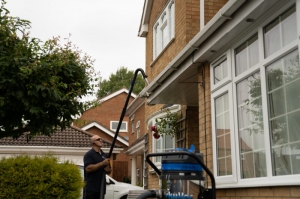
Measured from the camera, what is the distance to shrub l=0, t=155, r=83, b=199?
6.55m

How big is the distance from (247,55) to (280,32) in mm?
866

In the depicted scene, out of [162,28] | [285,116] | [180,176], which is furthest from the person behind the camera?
[162,28]

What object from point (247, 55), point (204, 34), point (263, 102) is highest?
point (204, 34)

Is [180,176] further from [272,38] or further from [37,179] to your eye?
[37,179]

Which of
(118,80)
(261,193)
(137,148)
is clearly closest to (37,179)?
(261,193)

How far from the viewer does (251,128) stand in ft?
17.6

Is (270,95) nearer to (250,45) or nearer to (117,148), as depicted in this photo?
(250,45)

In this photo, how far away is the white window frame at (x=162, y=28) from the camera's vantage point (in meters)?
12.0

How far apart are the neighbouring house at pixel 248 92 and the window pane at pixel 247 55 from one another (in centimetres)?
1

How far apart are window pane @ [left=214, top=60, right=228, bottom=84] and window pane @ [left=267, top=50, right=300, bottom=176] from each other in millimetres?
1470

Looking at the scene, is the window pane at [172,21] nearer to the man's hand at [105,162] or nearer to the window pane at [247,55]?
the window pane at [247,55]

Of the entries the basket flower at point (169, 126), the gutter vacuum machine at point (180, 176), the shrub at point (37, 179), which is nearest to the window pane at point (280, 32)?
the gutter vacuum machine at point (180, 176)

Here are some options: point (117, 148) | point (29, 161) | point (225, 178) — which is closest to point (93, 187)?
point (29, 161)

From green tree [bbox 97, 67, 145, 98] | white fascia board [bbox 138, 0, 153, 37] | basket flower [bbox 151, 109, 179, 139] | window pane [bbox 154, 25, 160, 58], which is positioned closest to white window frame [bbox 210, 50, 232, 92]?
basket flower [bbox 151, 109, 179, 139]
